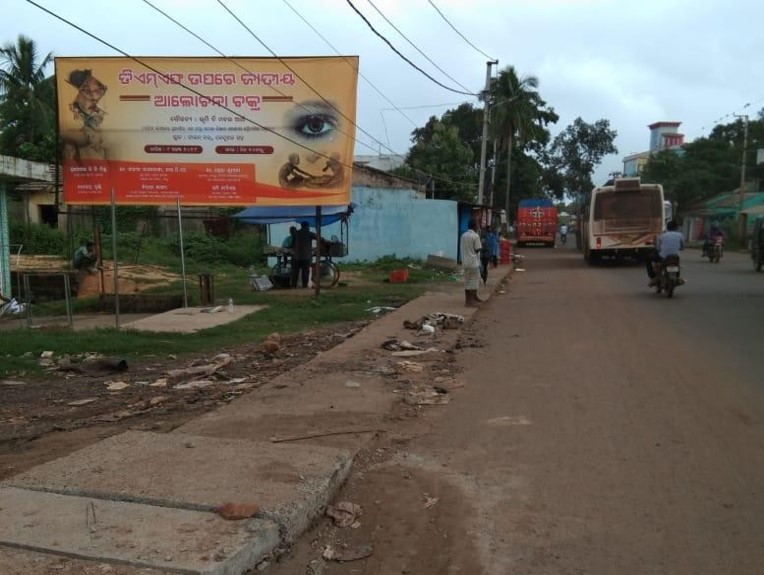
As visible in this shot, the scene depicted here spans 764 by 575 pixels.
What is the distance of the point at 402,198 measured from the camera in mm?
27297

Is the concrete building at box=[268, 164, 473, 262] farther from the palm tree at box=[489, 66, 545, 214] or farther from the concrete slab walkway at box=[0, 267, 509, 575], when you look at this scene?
the concrete slab walkway at box=[0, 267, 509, 575]

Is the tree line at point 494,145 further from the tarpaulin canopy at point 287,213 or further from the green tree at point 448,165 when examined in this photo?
the tarpaulin canopy at point 287,213

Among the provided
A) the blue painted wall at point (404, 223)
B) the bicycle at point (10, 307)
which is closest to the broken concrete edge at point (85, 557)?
the bicycle at point (10, 307)

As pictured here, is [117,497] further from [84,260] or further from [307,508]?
[84,260]

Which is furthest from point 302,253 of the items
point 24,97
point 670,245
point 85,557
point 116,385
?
point 24,97

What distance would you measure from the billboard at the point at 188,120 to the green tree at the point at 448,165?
102 feet

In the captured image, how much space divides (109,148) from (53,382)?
302 inches

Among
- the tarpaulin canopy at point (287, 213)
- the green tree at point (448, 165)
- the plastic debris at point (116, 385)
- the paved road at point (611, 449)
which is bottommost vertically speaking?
the plastic debris at point (116, 385)

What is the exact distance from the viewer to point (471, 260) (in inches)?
530

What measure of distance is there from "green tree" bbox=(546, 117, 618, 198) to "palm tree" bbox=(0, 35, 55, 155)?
194 feet

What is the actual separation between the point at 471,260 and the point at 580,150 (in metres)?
74.9

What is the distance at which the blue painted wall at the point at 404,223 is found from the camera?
27.3m

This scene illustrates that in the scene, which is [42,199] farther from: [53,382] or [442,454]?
[442,454]

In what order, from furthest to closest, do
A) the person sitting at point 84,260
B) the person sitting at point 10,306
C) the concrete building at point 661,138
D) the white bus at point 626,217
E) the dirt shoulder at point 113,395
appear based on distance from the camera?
the concrete building at point 661,138
the white bus at point 626,217
the person sitting at point 84,260
the person sitting at point 10,306
the dirt shoulder at point 113,395
